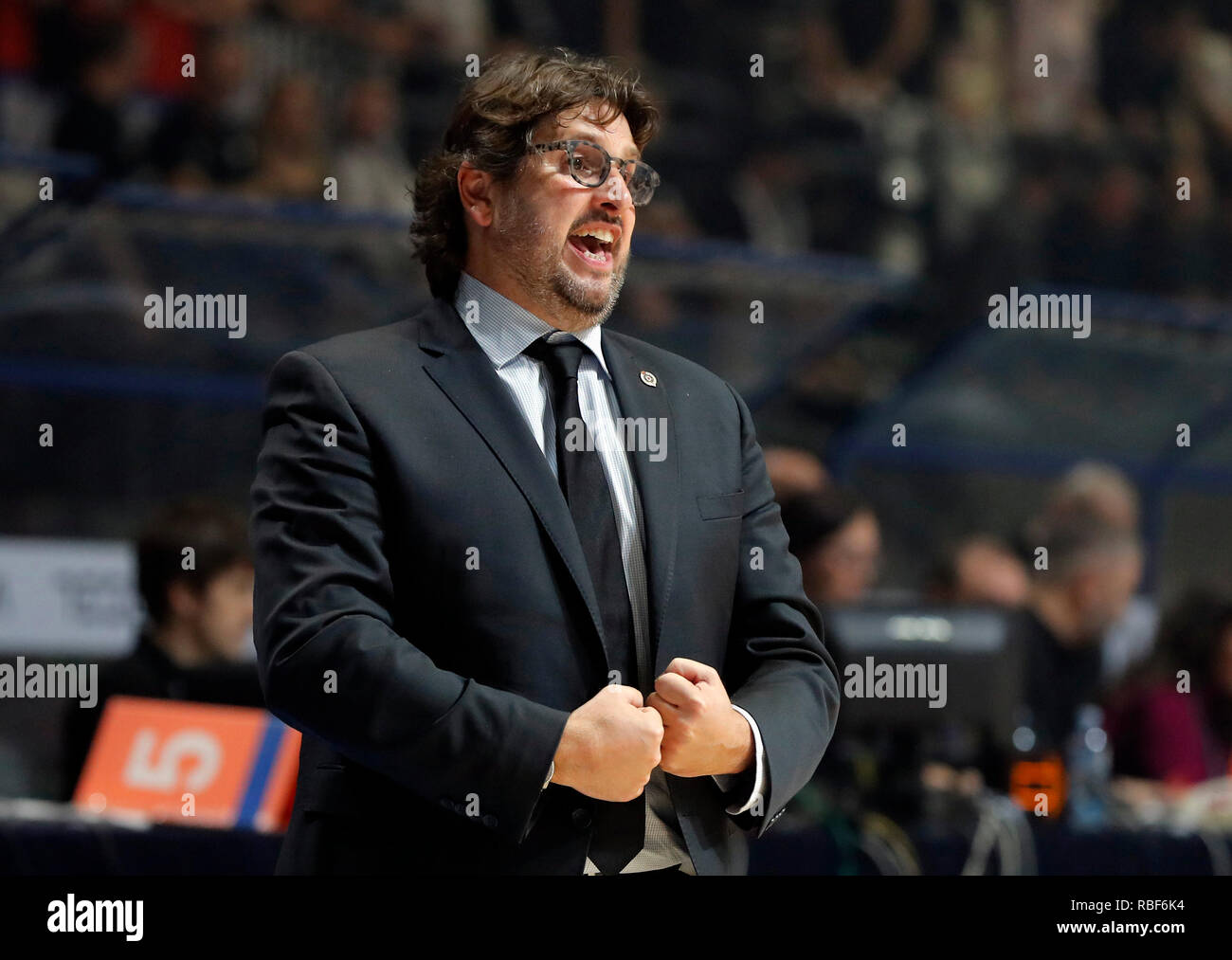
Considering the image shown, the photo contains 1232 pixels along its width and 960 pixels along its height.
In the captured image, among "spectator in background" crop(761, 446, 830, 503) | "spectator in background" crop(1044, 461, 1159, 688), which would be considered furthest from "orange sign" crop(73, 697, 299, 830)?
"spectator in background" crop(1044, 461, 1159, 688)

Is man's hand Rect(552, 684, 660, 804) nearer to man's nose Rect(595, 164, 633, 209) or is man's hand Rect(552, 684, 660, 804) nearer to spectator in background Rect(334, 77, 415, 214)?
man's nose Rect(595, 164, 633, 209)

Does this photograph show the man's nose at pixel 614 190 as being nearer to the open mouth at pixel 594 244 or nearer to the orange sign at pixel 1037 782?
the open mouth at pixel 594 244

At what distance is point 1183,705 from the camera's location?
16.3 feet

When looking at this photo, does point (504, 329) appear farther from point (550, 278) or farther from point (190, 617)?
point (190, 617)

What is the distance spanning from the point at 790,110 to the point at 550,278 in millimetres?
6192

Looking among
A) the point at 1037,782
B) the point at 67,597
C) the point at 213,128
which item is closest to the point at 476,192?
the point at 1037,782

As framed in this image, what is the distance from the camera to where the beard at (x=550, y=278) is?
198cm

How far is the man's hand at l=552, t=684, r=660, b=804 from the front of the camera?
1.65 metres

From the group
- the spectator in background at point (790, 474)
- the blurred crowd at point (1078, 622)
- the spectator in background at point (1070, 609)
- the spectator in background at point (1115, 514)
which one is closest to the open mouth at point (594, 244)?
the spectator in background at point (790, 474)

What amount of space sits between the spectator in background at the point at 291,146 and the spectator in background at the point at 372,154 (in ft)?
0.37

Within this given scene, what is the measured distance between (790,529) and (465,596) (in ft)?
8.34

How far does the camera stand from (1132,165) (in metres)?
8.44

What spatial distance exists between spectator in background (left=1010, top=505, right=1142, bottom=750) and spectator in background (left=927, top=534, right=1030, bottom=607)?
0.21 m

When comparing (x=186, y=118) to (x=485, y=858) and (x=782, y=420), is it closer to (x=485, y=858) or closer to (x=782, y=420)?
(x=782, y=420)
